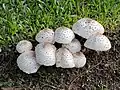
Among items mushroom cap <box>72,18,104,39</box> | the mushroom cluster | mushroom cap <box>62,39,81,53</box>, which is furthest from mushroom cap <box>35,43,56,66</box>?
mushroom cap <box>72,18,104,39</box>

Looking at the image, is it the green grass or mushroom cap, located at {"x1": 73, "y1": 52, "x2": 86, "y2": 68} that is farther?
the green grass

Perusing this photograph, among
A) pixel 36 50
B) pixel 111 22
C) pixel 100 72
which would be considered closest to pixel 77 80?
pixel 100 72

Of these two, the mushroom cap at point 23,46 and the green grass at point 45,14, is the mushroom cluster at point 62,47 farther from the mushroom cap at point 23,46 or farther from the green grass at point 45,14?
the green grass at point 45,14

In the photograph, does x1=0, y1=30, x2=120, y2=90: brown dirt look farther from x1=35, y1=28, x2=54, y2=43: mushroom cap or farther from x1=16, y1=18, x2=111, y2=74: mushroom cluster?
x1=35, y1=28, x2=54, y2=43: mushroom cap

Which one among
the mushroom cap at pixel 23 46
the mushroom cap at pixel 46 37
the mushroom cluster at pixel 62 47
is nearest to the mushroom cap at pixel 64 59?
the mushroom cluster at pixel 62 47

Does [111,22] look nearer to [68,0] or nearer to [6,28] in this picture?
[68,0]

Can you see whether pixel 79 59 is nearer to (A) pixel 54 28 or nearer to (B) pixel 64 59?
(B) pixel 64 59

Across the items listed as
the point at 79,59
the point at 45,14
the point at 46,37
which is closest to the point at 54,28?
the point at 45,14

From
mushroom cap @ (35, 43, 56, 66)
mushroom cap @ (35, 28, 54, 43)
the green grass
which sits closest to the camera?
mushroom cap @ (35, 43, 56, 66)
